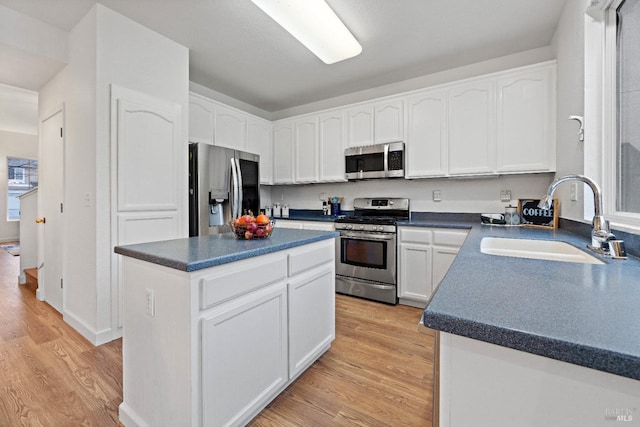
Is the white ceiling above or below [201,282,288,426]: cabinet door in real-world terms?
above

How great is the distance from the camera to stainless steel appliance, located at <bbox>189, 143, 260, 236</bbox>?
2.97 meters

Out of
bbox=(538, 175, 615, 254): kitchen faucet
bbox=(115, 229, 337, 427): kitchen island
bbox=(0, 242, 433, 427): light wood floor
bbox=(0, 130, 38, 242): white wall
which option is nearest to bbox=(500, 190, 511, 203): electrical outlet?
bbox=(0, 242, 433, 427): light wood floor

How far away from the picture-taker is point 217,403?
4.18ft

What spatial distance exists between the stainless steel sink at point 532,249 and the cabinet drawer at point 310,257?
3.17 ft

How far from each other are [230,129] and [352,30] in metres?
1.93

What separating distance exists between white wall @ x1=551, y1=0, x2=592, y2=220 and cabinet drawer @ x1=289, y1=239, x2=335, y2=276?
1.62m

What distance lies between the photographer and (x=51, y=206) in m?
2.97

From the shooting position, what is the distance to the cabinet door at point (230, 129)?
360cm

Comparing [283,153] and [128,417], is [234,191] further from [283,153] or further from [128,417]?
[128,417]

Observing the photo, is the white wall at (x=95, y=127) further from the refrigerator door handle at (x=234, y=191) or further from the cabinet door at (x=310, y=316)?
the cabinet door at (x=310, y=316)

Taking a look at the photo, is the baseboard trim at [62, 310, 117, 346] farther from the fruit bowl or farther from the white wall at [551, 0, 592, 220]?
the white wall at [551, 0, 592, 220]

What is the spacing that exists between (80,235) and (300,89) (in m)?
2.95

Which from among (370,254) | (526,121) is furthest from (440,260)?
(526,121)

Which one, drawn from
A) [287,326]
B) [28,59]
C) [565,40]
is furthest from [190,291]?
[565,40]
